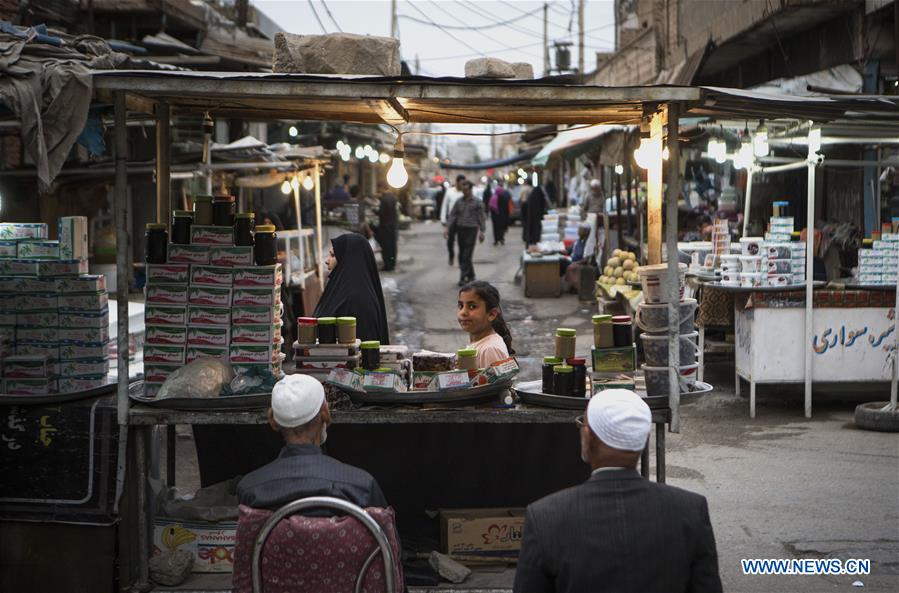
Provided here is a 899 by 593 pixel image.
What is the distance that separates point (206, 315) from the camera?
5.19m

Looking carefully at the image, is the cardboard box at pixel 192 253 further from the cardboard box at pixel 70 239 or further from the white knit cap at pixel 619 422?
the white knit cap at pixel 619 422

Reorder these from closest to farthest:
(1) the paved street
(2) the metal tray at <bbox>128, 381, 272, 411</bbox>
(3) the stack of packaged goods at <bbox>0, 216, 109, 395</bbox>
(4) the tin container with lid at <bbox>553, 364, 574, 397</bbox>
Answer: (2) the metal tray at <bbox>128, 381, 272, 411</bbox>, (4) the tin container with lid at <bbox>553, 364, 574, 397</bbox>, (3) the stack of packaged goods at <bbox>0, 216, 109, 395</bbox>, (1) the paved street

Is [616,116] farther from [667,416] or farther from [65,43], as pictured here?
[65,43]

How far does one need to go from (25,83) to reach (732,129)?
810 cm

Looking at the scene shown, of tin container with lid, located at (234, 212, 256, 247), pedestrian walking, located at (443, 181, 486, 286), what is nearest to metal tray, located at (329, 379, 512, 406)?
tin container with lid, located at (234, 212, 256, 247)

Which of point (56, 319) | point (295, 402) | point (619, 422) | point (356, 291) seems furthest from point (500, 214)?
point (619, 422)

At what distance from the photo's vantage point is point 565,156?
16391 mm

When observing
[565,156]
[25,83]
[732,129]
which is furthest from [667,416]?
[565,156]

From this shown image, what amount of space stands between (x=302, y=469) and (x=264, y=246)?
1997mm

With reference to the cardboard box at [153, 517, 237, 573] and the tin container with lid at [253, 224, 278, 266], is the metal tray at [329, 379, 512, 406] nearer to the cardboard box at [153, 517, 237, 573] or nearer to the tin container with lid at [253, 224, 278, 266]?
the tin container with lid at [253, 224, 278, 266]

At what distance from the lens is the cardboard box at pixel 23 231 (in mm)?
6074

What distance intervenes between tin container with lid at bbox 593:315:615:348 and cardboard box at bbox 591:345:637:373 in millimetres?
30

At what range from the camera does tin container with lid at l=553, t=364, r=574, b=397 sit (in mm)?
4977

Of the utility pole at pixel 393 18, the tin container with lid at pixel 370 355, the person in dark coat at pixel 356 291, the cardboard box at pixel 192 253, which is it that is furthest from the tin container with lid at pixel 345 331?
the utility pole at pixel 393 18
